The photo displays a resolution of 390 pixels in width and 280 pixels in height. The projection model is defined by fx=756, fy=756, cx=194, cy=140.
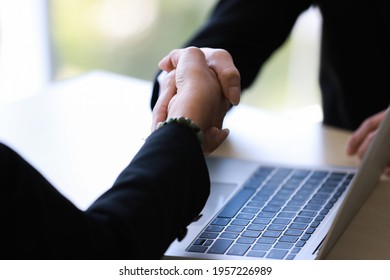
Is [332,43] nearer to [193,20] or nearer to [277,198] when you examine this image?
[277,198]

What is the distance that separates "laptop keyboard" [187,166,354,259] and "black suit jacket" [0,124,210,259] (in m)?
0.09

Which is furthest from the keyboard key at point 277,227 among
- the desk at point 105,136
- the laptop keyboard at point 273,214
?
the desk at point 105,136

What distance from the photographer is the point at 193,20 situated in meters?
2.90

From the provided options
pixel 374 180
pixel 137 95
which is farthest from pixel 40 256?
pixel 137 95

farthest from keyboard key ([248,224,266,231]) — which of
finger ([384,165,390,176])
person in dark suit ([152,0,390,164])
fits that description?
person in dark suit ([152,0,390,164])

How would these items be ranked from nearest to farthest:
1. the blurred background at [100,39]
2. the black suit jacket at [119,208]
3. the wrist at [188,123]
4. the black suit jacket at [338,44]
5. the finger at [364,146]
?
the black suit jacket at [119,208] < the wrist at [188,123] < the finger at [364,146] < the black suit jacket at [338,44] < the blurred background at [100,39]

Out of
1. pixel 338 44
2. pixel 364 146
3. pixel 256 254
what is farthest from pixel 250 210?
pixel 338 44

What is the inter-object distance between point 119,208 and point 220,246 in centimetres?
19

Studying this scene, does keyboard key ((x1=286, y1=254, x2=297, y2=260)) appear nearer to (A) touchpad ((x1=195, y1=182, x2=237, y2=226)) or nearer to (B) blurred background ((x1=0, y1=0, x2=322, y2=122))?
(A) touchpad ((x1=195, y1=182, x2=237, y2=226))

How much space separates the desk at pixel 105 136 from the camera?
109 cm

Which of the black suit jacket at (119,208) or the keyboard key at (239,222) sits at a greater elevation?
the black suit jacket at (119,208)

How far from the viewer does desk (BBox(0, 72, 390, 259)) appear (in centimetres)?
109

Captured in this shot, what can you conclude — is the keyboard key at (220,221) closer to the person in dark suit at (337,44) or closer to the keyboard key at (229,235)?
the keyboard key at (229,235)

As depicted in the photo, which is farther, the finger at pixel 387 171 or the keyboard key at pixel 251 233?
the finger at pixel 387 171
